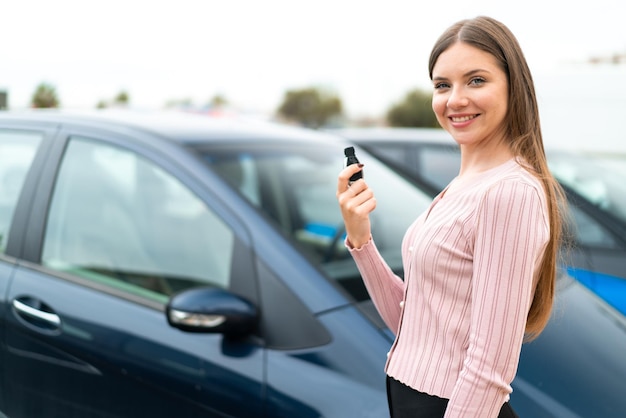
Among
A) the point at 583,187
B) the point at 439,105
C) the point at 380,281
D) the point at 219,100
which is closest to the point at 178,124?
the point at 380,281

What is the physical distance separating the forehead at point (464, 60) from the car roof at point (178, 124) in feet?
4.12

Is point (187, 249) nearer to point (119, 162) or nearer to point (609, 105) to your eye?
point (119, 162)

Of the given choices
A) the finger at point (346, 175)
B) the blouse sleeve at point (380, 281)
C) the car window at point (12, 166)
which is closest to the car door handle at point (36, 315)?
the car window at point (12, 166)

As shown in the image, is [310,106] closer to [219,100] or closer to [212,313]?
[219,100]

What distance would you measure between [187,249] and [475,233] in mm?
1364

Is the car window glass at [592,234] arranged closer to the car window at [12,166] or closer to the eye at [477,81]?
the eye at [477,81]

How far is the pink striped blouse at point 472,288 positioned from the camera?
42.8 inches

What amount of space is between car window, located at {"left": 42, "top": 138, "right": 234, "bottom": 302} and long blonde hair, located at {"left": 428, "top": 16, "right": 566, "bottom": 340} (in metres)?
1.09

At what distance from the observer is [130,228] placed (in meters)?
Result: 2.47

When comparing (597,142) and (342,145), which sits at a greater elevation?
(342,145)

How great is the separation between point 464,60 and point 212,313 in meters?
0.96

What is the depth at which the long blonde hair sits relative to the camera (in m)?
1.17

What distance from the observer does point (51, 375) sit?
81.5 inches

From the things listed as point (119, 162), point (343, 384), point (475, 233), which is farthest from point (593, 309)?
point (119, 162)
